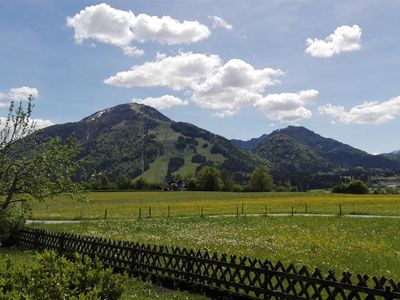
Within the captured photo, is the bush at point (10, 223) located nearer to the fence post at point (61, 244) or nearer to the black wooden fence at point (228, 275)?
Answer: the black wooden fence at point (228, 275)

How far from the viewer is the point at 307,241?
29547 mm

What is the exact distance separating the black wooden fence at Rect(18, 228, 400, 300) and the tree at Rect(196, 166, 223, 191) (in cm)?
15449

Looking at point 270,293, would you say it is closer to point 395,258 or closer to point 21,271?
point 21,271

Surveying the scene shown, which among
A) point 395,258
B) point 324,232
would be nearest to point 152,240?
point 324,232

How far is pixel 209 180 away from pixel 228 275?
164758 millimetres

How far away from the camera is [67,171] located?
31.1 metres

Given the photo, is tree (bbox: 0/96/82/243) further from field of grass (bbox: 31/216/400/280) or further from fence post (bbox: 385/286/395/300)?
fence post (bbox: 385/286/395/300)

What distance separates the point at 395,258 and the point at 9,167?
23.5 meters

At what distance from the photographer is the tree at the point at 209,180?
18138 cm

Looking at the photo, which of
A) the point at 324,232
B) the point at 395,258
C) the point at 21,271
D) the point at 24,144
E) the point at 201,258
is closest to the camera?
the point at 21,271

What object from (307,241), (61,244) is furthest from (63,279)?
(307,241)

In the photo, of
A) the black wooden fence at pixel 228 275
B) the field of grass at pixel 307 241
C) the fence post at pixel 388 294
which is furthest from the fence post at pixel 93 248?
the fence post at pixel 388 294

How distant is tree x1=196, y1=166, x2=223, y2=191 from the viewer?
18138 cm

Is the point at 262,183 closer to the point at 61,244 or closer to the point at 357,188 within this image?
the point at 357,188
